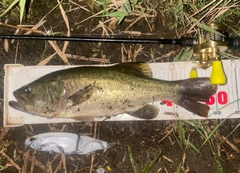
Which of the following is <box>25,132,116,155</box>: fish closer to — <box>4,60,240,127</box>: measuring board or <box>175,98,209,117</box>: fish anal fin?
<box>4,60,240,127</box>: measuring board

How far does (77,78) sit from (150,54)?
2.90 ft

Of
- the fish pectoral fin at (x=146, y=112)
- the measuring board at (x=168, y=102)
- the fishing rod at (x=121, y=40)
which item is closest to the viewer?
the fishing rod at (x=121, y=40)

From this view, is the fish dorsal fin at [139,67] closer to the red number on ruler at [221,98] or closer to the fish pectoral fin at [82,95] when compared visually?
the fish pectoral fin at [82,95]

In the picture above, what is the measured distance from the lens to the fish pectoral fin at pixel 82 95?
3265 millimetres

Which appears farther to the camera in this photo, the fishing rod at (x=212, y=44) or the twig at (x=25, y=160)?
the twig at (x=25, y=160)

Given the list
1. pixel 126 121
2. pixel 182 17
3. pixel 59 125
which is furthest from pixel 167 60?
pixel 59 125

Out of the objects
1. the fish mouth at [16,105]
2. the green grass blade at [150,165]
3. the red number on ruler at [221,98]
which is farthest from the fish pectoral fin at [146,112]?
the fish mouth at [16,105]

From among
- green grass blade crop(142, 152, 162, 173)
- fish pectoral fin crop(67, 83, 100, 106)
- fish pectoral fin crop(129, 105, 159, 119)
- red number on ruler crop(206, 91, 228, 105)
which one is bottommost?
green grass blade crop(142, 152, 162, 173)

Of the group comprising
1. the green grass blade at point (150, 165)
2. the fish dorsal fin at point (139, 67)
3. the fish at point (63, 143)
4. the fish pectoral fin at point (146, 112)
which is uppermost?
the fish dorsal fin at point (139, 67)

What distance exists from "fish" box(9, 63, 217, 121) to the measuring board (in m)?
0.15

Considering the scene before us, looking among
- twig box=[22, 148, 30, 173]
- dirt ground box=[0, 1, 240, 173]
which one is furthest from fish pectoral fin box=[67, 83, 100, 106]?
twig box=[22, 148, 30, 173]

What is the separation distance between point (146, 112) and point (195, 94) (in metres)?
0.51

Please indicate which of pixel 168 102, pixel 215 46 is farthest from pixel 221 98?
pixel 215 46

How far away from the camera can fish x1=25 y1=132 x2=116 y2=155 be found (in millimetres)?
3498
